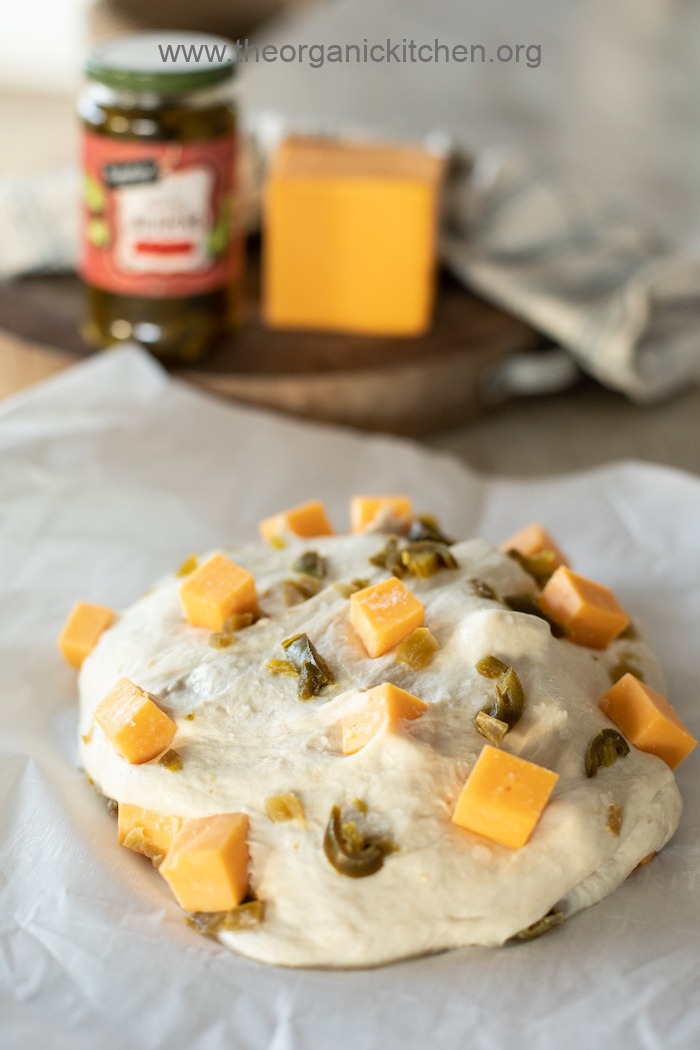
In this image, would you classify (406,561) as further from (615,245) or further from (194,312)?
(615,245)

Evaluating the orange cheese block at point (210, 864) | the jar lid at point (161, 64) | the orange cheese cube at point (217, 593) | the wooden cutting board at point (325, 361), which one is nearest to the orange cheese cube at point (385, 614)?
the orange cheese cube at point (217, 593)

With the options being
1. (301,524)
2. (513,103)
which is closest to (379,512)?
(301,524)

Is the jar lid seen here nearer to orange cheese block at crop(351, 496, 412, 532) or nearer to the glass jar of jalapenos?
the glass jar of jalapenos

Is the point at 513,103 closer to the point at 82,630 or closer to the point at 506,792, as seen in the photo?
the point at 82,630

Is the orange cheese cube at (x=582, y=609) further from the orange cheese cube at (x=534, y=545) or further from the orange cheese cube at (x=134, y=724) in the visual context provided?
the orange cheese cube at (x=134, y=724)

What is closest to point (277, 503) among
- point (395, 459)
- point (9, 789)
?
point (395, 459)
